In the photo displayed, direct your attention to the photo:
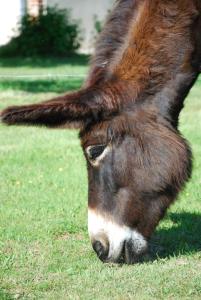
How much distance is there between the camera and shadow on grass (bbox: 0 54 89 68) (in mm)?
22688

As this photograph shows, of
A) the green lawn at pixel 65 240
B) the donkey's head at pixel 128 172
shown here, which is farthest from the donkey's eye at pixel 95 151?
the green lawn at pixel 65 240

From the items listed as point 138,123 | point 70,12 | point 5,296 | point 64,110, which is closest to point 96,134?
point 138,123

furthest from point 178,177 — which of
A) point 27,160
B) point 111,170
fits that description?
point 27,160

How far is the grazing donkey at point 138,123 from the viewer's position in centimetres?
488

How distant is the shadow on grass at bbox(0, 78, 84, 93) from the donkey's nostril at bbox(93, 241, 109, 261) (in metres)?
9.99

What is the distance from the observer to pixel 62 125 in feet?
15.3

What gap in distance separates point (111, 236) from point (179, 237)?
1206mm

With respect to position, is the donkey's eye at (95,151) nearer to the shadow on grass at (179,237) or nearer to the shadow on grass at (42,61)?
the shadow on grass at (179,237)

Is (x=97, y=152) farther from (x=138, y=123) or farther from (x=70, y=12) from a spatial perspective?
(x=70, y=12)

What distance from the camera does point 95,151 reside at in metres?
4.95

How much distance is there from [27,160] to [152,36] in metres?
4.27

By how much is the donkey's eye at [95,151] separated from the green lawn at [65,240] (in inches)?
31.5

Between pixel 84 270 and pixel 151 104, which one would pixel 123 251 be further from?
pixel 151 104

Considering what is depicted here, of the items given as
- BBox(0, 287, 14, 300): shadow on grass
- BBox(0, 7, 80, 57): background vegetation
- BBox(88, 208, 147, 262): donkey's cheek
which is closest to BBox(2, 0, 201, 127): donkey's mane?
BBox(88, 208, 147, 262): donkey's cheek
